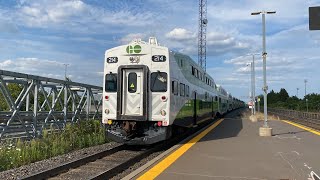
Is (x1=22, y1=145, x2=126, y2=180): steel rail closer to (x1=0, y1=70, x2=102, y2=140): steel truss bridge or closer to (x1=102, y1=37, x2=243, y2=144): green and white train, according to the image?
(x1=102, y1=37, x2=243, y2=144): green and white train

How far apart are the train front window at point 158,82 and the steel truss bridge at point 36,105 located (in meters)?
4.55

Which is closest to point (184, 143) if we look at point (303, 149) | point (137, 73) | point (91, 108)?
point (137, 73)

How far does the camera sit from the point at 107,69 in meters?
14.6

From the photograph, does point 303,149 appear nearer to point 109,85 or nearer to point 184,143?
point 184,143

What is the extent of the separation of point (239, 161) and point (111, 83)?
563 centimetres

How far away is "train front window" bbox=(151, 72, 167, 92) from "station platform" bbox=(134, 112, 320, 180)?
2.11 metres

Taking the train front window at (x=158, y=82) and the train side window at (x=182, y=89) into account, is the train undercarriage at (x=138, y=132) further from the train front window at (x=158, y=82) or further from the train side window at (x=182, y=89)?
the train side window at (x=182, y=89)

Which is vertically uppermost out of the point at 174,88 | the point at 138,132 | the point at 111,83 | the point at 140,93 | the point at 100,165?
the point at 111,83

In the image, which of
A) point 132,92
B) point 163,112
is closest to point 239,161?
point 163,112

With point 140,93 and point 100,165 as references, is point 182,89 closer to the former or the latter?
point 140,93

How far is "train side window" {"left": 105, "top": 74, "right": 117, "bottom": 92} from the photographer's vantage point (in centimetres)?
1441

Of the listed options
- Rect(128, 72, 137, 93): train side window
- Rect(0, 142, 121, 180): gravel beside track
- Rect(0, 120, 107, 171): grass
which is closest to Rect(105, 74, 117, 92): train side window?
Rect(128, 72, 137, 93): train side window

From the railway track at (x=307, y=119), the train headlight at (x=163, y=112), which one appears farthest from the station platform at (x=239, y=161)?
the railway track at (x=307, y=119)

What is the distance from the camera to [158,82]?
1398cm
